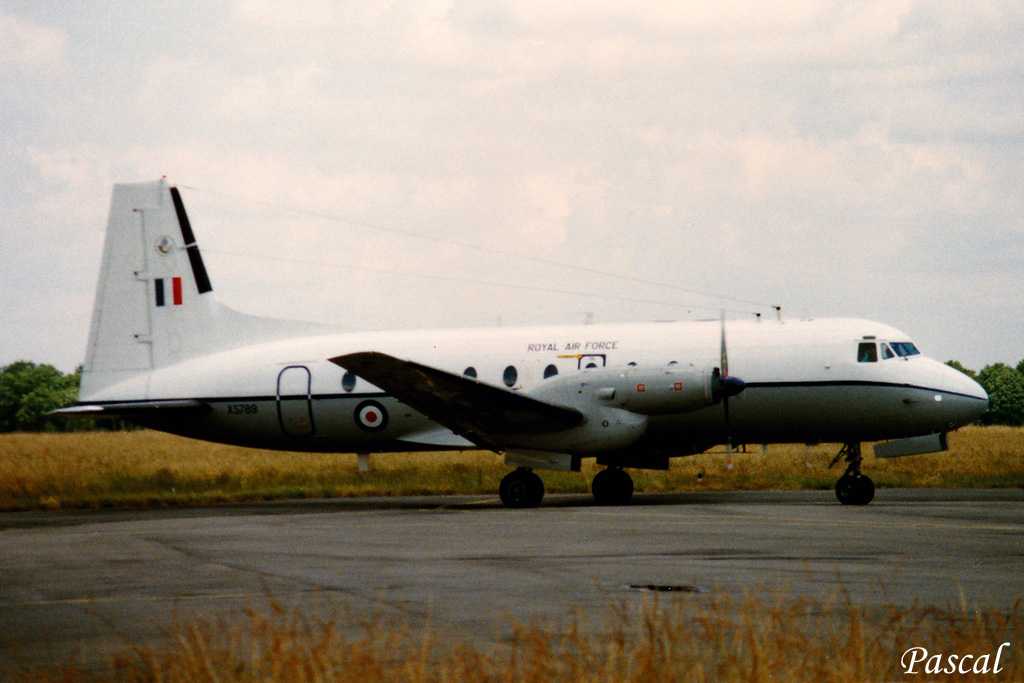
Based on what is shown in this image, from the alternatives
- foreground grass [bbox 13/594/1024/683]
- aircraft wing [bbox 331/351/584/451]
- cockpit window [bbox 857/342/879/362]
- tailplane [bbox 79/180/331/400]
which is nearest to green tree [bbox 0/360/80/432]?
tailplane [bbox 79/180/331/400]

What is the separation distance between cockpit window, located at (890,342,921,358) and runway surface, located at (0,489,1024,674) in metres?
2.94

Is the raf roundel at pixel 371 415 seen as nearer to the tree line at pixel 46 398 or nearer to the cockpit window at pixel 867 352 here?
the cockpit window at pixel 867 352

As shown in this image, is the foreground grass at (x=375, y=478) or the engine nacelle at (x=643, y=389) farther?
the foreground grass at (x=375, y=478)

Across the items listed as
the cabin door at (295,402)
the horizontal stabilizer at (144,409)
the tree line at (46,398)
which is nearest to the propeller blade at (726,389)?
the cabin door at (295,402)

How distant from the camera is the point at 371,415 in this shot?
911 inches

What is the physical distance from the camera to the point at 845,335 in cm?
2112

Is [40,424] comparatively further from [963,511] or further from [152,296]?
[963,511]

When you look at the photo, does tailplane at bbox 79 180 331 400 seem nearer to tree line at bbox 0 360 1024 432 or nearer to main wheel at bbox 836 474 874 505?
main wheel at bbox 836 474 874 505

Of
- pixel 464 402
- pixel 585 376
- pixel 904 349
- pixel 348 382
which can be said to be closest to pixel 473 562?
pixel 464 402

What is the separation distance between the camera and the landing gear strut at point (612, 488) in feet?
72.1

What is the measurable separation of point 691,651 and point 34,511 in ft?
67.4

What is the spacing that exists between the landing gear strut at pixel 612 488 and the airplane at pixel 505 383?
0.12 ft

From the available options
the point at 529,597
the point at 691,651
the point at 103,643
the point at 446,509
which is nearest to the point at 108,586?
the point at 103,643

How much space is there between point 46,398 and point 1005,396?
131 meters
